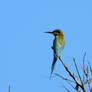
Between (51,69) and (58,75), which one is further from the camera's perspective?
(51,69)

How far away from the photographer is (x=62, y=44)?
5133 mm

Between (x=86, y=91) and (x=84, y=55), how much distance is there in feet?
0.99

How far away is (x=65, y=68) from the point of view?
9.29ft

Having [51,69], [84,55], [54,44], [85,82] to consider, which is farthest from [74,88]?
[54,44]

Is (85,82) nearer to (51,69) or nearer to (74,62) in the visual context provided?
(74,62)

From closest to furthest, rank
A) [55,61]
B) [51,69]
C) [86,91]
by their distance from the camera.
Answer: [86,91]
[51,69]
[55,61]

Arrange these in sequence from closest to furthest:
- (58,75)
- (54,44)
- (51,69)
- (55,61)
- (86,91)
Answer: (86,91), (58,75), (51,69), (55,61), (54,44)

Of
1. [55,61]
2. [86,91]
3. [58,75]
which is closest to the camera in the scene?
[86,91]

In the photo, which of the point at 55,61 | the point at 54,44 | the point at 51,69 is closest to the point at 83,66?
the point at 51,69

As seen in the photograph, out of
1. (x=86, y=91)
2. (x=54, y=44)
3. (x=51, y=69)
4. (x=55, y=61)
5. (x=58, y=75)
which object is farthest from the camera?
(x=54, y=44)

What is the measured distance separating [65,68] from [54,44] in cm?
217

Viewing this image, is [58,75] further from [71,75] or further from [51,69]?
[51,69]

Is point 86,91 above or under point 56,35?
under

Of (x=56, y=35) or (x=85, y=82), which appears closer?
(x=85, y=82)
